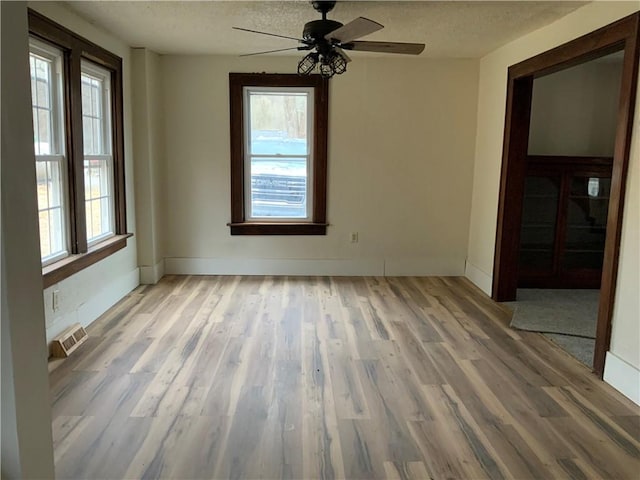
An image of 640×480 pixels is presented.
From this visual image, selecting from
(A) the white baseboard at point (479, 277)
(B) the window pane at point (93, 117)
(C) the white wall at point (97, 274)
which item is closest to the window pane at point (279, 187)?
(C) the white wall at point (97, 274)

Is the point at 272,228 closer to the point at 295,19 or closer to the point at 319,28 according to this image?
the point at 295,19

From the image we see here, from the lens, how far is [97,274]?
4.27m

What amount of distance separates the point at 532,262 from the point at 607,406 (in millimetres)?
2773

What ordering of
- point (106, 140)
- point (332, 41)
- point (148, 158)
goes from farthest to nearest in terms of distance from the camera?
point (148, 158) < point (106, 140) < point (332, 41)

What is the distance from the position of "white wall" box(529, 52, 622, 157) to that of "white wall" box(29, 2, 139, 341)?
4193mm

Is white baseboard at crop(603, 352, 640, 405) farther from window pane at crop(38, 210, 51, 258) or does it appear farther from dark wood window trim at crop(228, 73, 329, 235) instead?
window pane at crop(38, 210, 51, 258)

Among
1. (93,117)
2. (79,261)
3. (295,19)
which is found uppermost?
(295,19)

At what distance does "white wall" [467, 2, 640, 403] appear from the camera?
298 centimetres

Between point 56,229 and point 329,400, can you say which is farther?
point 56,229

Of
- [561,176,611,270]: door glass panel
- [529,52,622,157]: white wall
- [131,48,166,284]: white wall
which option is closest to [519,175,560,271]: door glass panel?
[561,176,611,270]: door glass panel

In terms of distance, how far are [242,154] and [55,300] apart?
2.69 m

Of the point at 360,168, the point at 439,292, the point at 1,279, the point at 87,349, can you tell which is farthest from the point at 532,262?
the point at 1,279

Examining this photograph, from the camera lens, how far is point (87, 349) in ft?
11.8

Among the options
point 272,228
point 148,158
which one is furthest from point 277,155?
point 148,158
